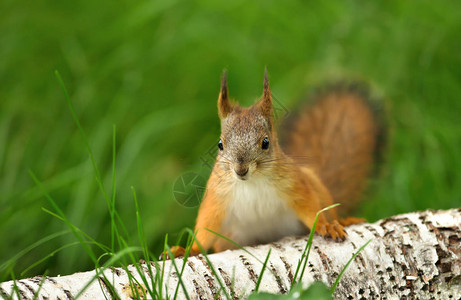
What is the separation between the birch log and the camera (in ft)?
3.89

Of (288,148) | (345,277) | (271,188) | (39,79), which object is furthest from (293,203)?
(39,79)

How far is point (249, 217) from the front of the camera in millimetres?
1498

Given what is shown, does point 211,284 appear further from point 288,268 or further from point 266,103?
point 266,103

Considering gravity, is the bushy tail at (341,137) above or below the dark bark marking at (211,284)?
above

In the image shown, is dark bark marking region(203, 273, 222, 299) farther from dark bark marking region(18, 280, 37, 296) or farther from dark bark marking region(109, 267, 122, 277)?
dark bark marking region(18, 280, 37, 296)

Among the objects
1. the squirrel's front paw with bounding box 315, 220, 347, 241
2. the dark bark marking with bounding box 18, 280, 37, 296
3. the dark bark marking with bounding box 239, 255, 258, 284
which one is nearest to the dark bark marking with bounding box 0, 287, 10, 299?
the dark bark marking with bounding box 18, 280, 37, 296

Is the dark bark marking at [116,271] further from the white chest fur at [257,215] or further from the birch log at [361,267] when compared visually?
the white chest fur at [257,215]

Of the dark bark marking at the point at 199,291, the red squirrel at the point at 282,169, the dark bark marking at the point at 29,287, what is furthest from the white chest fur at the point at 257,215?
the dark bark marking at the point at 29,287

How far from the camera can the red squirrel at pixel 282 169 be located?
1348 millimetres

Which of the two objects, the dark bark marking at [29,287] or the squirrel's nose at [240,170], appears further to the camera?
the squirrel's nose at [240,170]

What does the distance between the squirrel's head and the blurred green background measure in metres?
0.70

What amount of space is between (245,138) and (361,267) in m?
0.38

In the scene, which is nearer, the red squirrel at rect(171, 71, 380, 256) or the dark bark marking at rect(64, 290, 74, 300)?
the dark bark marking at rect(64, 290, 74, 300)

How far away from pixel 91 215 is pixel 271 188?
961 millimetres
